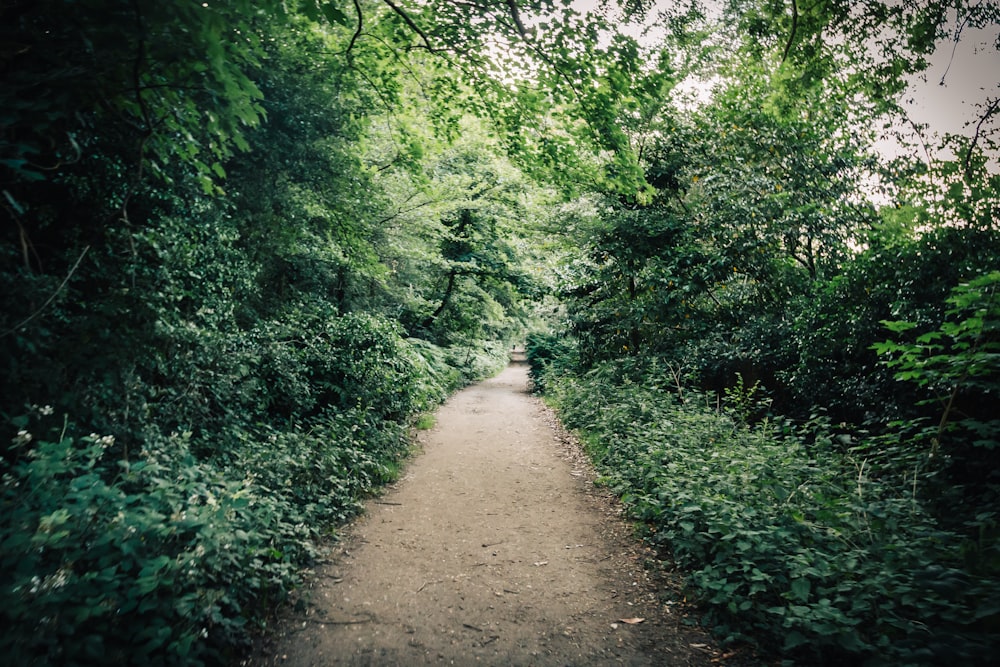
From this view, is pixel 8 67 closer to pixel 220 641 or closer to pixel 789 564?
pixel 220 641

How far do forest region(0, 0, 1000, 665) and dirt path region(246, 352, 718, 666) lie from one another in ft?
1.19

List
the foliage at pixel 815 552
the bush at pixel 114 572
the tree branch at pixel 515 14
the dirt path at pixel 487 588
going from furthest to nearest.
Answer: the tree branch at pixel 515 14
the dirt path at pixel 487 588
the foliage at pixel 815 552
the bush at pixel 114 572

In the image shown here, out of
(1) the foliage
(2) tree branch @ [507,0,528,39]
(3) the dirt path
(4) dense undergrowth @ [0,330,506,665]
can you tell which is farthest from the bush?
(2) tree branch @ [507,0,528,39]

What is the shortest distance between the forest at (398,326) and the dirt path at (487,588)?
362mm

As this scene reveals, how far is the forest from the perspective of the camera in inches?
116

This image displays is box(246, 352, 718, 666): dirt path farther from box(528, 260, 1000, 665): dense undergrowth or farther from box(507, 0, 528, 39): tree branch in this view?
box(507, 0, 528, 39): tree branch

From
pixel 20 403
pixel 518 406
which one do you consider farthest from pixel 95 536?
pixel 518 406

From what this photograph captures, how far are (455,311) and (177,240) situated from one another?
14886mm

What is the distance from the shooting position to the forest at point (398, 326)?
9.66 feet

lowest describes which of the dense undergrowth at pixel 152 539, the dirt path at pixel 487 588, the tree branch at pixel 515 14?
the dirt path at pixel 487 588

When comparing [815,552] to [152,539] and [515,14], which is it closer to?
[152,539]

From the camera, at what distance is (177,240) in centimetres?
513

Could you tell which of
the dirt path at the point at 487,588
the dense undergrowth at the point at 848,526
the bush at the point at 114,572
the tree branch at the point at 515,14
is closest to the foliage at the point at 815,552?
the dense undergrowth at the point at 848,526

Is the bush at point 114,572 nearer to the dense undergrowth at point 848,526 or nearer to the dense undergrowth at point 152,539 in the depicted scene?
the dense undergrowth at point 152,539
